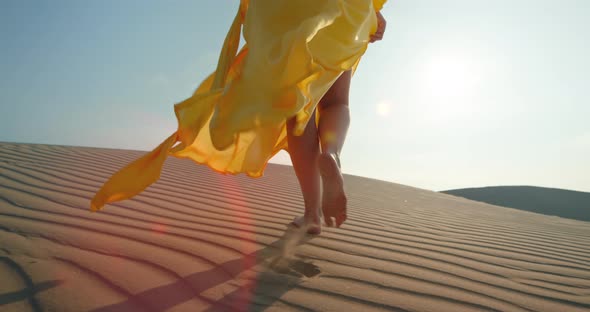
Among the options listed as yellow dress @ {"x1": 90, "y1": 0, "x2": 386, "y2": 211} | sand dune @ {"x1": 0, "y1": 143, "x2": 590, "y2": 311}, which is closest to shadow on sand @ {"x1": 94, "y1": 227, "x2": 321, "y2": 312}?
sand dune @ {"x1": 0, "y1": 143, "x2": 590, "y2": 311}

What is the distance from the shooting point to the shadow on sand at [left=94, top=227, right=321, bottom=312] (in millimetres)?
1052

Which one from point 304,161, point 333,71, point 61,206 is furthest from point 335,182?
point 61,206

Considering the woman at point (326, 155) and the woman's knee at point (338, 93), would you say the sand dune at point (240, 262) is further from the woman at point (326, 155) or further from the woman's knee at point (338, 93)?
the woman's knee at point (338, 93)

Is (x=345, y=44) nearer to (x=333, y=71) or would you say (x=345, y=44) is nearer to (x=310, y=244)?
(x=333, y=71)

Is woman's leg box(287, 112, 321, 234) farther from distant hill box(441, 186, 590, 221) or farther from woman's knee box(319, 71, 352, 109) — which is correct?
distant hill box(441, 186, 590, 221)

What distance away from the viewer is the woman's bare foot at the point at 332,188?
1386 millimetres

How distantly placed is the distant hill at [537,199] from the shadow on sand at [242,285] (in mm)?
17014

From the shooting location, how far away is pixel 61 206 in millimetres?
2029

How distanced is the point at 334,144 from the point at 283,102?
34cm

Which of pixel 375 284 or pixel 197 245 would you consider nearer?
pixel 375 284

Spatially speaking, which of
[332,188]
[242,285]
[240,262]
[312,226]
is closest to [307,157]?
[332,188]

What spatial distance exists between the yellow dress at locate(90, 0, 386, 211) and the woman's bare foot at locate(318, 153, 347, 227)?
0.18 metres

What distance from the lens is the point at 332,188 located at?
1396mm

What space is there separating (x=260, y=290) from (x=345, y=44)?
3.68 ft
